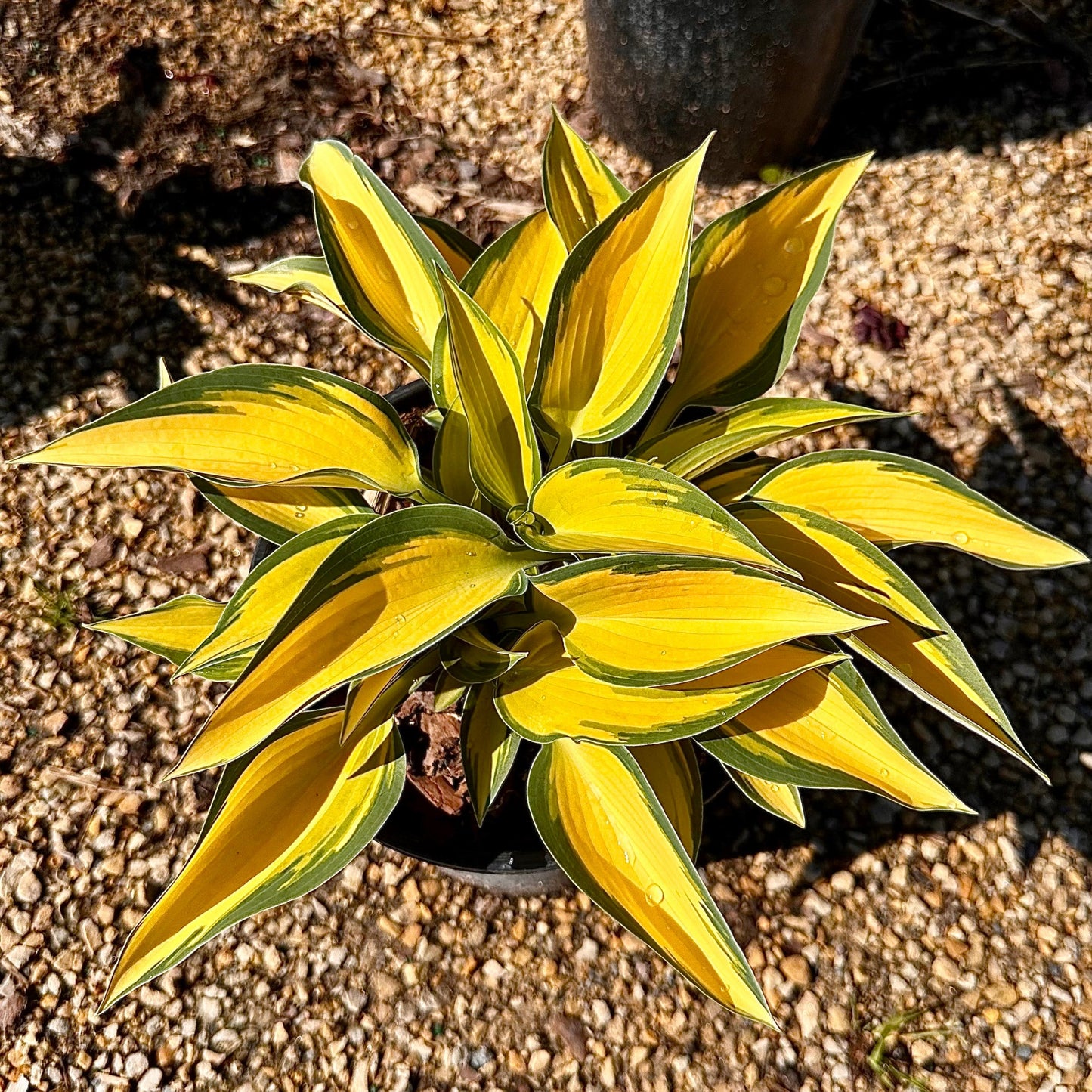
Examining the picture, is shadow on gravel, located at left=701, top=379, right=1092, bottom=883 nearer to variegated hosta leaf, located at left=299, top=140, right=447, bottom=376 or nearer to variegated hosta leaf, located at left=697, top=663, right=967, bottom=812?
variegated hosta leaf, located at left=697, top=663, right=967, bottom=812

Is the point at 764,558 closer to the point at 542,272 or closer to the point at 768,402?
the point at 768,402

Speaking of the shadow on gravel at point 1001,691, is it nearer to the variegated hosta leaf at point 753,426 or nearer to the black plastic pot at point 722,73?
the black plastic pot at point 722,73

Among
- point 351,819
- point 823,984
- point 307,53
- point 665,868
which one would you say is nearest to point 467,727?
point 351,819

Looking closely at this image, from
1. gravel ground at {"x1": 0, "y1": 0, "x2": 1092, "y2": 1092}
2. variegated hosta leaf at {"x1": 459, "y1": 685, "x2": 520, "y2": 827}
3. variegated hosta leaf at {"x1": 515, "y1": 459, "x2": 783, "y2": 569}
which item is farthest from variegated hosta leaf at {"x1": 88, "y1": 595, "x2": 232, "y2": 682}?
gravel ground at {"x1": 0, "y1": 0, "x2": 1092, "y2": 1092}

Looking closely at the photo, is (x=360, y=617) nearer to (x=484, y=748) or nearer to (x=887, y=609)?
(x=484, y=748)

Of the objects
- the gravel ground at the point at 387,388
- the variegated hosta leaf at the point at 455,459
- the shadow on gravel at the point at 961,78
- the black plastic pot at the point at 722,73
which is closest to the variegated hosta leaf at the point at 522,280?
the variegated hosta leaf at the point at 455,459
